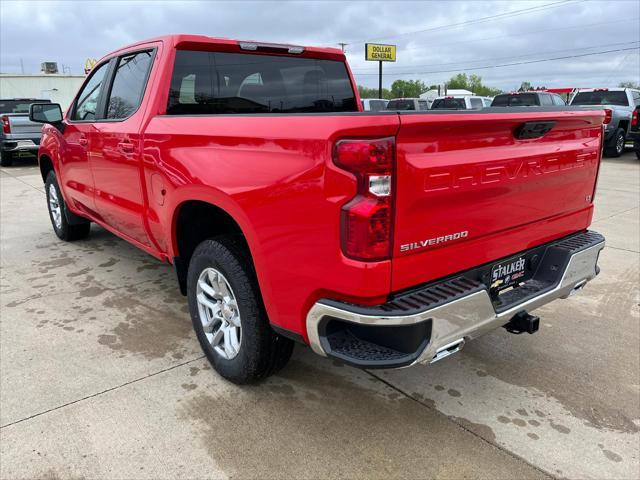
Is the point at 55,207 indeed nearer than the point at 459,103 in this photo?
Yes

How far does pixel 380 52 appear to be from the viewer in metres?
41.6

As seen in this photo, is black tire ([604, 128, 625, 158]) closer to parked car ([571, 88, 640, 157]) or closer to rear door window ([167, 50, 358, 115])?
parked car ([571, 88, 640, 157])

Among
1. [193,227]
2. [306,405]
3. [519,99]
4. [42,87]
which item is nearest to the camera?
[306,405]

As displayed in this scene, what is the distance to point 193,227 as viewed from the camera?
315 centimetres

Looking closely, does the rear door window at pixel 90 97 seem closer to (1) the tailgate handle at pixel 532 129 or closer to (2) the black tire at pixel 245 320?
(2) the black tire at pixel 245 320

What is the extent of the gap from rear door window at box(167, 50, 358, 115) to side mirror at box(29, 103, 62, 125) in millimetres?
2027

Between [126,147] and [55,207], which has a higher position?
[126,147]

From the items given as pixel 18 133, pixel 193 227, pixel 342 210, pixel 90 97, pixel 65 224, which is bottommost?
pixel 65 224

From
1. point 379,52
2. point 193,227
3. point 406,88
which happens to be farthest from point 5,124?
point 406,88

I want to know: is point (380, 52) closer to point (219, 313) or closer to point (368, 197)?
point (219, 313)

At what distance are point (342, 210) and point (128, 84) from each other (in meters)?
2.52

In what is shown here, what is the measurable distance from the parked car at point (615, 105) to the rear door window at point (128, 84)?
46.3 ft

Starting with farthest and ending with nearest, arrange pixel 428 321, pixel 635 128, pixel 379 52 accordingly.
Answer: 1. pixel 379 52
2. pixel 635 128
3. pixel 428 321

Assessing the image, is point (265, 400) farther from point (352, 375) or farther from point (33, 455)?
point (33, 455)
